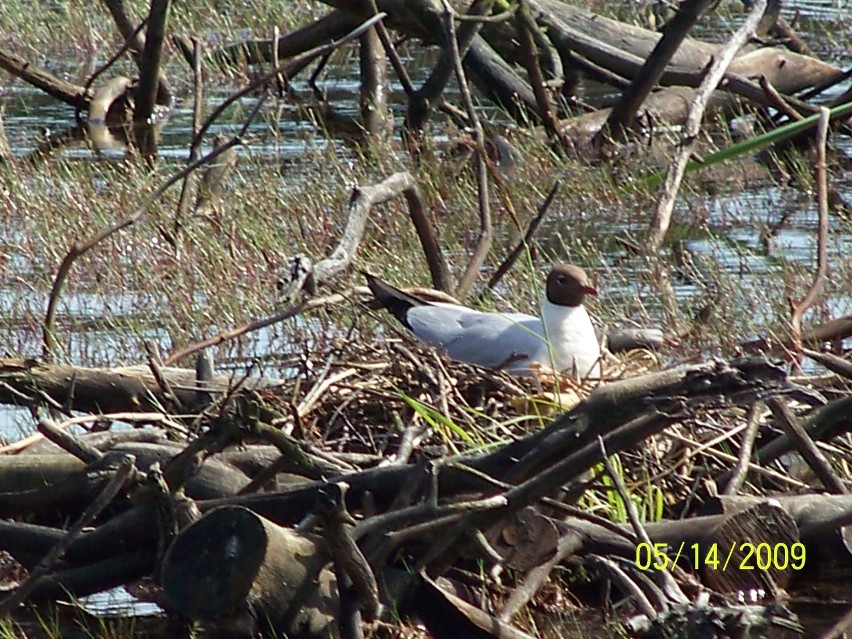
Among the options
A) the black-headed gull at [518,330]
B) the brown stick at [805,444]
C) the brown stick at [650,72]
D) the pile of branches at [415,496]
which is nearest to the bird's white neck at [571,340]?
the black-headed gull at [518,330]

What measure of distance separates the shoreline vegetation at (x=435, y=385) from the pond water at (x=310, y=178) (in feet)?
0.12

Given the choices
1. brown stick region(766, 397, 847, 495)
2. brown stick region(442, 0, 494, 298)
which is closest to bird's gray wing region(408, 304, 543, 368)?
brown stick region(442, 0, 494, 298)

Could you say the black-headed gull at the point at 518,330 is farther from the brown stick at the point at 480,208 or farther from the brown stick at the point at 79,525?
the brown stick at the point at 79,525

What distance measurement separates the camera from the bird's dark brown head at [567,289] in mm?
5672

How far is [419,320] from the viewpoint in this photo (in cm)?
558

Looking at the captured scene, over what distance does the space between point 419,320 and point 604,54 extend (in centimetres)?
516

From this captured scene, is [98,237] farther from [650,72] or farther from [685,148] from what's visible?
[650,72]

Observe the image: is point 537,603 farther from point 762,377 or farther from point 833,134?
point 833,134

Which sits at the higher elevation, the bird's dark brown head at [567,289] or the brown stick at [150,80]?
the bird's dark brown head at [567,289]

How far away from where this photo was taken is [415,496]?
4078mm

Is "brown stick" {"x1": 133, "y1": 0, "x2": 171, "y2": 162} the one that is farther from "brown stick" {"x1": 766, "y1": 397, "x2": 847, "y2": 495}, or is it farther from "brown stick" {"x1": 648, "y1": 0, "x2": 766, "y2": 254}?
"brown stick" {"x1": 766, "y1": 397, "x2": 847, "y2": 495}

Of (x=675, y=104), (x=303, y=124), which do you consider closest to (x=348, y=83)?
(x=303, y=124)

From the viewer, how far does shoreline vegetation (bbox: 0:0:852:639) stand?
3820 millimetres

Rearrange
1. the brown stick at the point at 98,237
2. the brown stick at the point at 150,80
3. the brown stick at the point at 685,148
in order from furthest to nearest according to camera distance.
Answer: the brown stick at the point at 150,80, the brown stick at the point at 685,148, the brown stick at the point at 98,237
